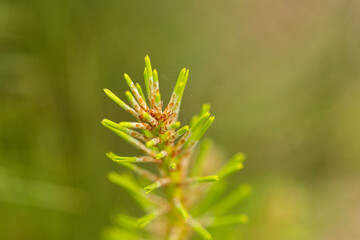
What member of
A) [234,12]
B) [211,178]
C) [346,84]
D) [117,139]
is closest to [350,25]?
[346,84]

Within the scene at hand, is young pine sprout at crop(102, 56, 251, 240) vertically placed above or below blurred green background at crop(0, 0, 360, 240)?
below

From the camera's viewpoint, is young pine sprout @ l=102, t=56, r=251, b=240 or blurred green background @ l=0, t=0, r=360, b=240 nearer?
young pine sprout @ l=102, t=56, r=251, b=240

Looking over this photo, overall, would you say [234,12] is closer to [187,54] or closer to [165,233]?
[187,54]

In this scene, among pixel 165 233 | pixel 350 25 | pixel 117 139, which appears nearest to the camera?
pixel 165 233

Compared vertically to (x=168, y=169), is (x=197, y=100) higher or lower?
higher

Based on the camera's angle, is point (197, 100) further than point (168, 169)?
Yes
